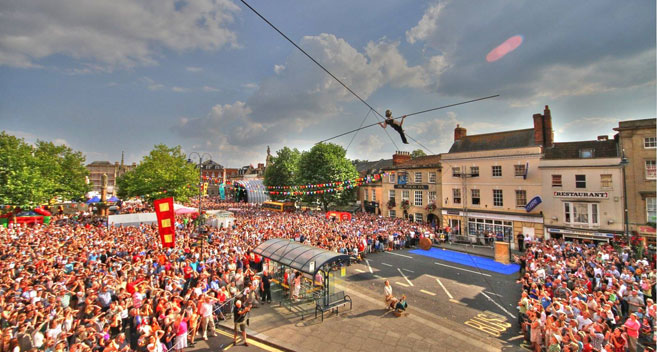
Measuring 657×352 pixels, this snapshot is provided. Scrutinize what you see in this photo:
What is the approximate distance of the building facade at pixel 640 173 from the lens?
19.2 metres

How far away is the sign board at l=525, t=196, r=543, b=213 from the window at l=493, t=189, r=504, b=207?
104 inches

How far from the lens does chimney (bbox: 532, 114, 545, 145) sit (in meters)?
25.0

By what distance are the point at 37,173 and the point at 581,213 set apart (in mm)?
45817

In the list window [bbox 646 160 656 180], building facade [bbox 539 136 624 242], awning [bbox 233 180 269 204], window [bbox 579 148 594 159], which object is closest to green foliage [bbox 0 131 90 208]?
awning [bbox 233 180 269 204]

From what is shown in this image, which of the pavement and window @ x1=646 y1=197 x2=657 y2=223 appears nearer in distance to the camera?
the pavement

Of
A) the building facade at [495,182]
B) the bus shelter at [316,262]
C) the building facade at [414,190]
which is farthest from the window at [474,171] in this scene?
the bus shelter at [316,262]

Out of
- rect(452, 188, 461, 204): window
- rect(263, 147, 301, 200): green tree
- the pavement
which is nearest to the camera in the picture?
the pavement

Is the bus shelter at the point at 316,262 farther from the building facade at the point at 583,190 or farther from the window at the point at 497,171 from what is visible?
the window at the point at 497,171

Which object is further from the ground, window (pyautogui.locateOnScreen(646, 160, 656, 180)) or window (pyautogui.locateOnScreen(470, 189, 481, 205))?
window (pyautogui.locateOnScreen(646, 160, 656, 180))

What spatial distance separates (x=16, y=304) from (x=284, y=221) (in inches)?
794

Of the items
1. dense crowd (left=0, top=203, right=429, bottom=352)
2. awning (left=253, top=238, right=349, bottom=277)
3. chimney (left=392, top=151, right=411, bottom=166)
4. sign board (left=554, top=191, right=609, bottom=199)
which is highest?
chimney (left=392, top=151, right=411, bottom=166)

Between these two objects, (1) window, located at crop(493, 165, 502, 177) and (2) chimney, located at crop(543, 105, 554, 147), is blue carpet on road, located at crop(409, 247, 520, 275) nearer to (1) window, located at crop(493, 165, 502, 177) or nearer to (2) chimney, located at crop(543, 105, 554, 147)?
(1) window, located at crop(493, 165, 502, 177)

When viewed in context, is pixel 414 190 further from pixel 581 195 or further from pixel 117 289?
pixel 117 289

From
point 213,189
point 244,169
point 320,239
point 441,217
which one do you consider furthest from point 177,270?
point 244,169
